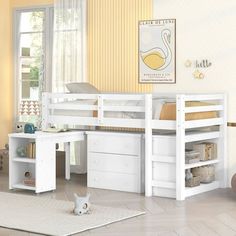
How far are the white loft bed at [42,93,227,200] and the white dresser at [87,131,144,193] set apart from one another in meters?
0.13

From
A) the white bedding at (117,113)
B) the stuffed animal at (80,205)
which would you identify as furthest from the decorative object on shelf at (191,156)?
the stuffed animal at (80,205)

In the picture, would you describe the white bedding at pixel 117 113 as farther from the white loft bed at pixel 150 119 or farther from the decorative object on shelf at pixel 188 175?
the decorative object on shelf at pixel 188 175

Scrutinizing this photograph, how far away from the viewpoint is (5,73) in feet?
25.6

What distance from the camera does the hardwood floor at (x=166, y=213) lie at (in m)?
4.28

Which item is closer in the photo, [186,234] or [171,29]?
[186,234]

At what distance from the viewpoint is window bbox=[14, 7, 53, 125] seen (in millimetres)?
7543

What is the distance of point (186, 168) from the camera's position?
5.60 metres

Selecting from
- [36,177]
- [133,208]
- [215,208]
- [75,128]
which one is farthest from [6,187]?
[215,208]

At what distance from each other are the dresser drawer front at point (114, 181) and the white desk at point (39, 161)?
0.44 meters

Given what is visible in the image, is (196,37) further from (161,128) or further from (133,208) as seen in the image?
(133,208)

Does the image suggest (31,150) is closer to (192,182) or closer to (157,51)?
(192,182)

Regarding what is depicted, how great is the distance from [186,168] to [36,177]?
1388mm

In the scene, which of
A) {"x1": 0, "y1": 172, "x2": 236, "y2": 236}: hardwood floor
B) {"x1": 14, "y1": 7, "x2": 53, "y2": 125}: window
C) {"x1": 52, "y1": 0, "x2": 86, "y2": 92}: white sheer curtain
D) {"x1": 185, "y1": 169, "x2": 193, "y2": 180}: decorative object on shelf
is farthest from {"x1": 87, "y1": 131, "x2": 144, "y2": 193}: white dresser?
{"x1": 14, "y1": 7, "x2": 53, "y2": 125}: window

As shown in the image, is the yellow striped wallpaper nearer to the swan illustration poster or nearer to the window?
the swan illustration poster
